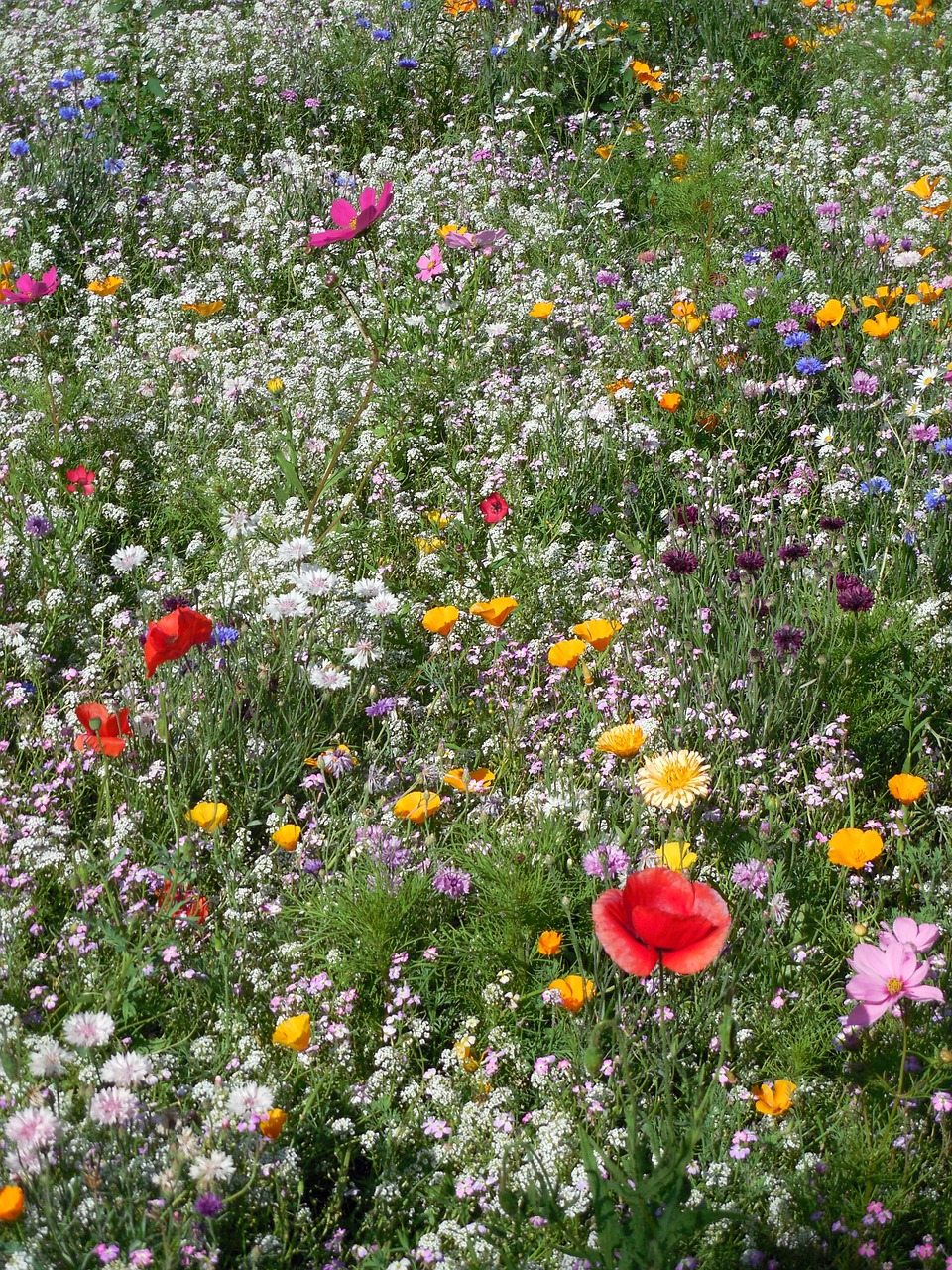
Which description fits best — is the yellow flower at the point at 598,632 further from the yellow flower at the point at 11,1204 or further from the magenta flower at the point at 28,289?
the magenta flower at the point at 28,289

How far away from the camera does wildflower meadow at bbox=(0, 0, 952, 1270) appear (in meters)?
1.59

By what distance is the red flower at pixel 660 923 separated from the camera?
4.56 feet

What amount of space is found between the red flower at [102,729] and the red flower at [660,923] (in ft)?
3.78

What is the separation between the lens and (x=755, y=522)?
3.11 m

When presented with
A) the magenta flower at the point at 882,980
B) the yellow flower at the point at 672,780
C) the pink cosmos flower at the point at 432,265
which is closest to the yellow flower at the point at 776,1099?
the magenta flower at the point at 882,980

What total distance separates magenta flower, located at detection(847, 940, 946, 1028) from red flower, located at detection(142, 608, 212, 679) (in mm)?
1334

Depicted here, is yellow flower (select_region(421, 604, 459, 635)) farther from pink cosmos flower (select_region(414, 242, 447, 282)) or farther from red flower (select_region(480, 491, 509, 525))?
pink cosmos flower (select_region(414, 242, 447, 282))

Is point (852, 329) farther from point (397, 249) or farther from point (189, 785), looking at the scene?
point (189, 785)

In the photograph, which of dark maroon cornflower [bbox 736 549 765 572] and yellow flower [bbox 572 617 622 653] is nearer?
yellow flower [bbox 572 617 622 653]

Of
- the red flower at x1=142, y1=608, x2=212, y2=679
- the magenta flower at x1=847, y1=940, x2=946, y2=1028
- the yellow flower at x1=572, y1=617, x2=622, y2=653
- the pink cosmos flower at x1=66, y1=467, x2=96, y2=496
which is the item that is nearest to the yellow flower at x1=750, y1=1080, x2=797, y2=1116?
the magenta flower at x1=847, y1=940, x2=946, y2=1028

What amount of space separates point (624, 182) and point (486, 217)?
72 centimetres

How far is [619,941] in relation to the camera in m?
1.40

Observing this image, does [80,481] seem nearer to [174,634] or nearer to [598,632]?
[174,634]

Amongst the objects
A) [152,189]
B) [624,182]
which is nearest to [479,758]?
[624,182]
